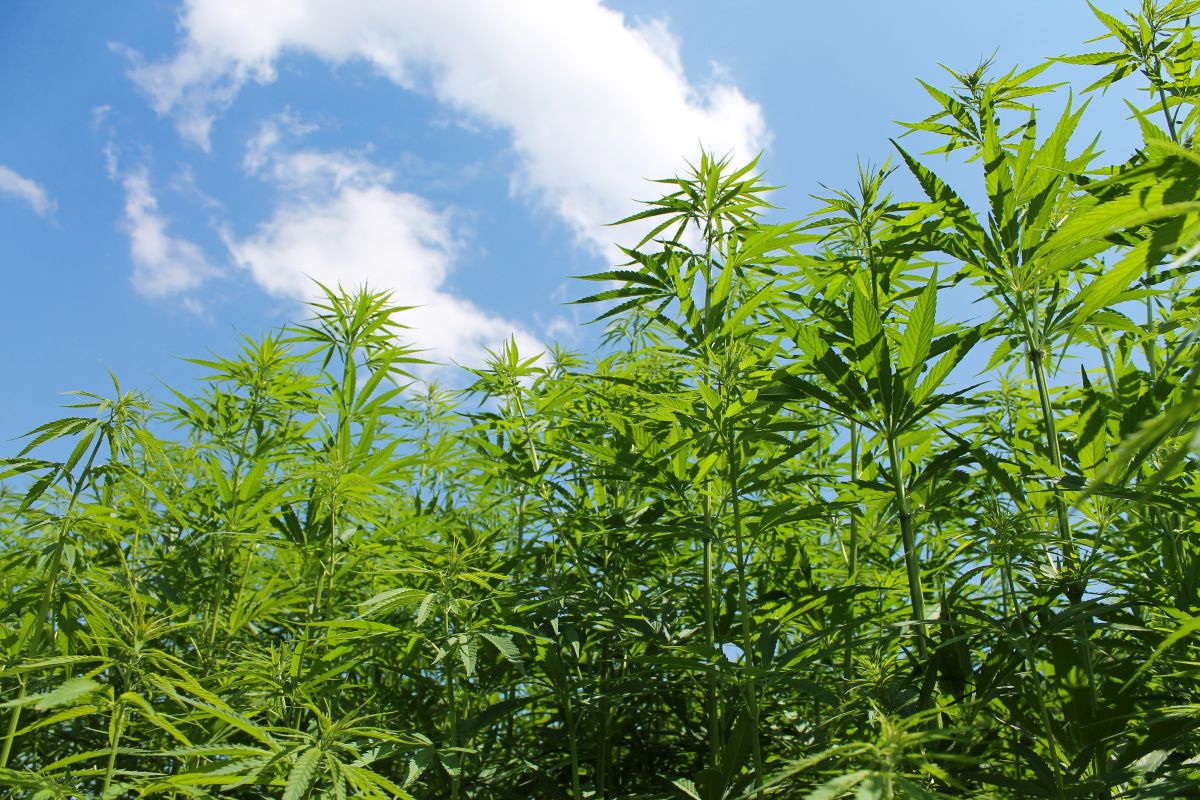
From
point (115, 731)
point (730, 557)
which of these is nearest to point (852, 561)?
point (730, 557)

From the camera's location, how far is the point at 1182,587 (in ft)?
4.99

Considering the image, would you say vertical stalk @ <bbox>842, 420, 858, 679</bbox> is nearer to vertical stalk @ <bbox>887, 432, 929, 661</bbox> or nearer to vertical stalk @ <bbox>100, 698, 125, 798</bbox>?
vertical stalk @ <bbox>887, 432, 929, 661</bbox>

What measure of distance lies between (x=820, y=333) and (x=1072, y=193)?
63cm

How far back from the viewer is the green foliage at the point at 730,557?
1.39m

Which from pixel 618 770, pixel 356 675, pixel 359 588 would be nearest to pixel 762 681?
pixel 618 770

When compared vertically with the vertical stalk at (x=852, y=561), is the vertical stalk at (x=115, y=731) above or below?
below

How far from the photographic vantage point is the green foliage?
1.39 metres

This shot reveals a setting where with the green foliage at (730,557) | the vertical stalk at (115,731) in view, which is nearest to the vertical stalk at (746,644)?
the green foliage at (730,557)

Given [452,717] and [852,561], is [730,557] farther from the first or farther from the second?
[452,717]

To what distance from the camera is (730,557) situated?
2.05 m

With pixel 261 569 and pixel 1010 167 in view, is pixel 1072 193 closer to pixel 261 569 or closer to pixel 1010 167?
pixel 1010 167

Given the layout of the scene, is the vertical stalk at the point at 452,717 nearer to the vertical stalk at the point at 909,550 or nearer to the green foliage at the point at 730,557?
the green foliage at the point at 730,557

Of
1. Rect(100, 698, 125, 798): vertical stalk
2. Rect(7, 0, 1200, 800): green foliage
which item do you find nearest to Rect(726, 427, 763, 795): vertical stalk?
Rect(7, 0, 1200, 800): green foliage

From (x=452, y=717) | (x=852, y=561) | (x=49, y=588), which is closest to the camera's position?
(x=49, y=588)
